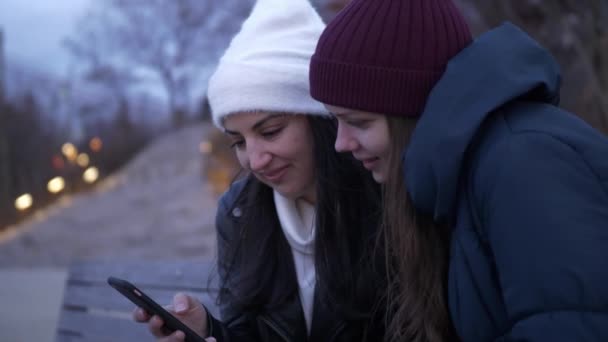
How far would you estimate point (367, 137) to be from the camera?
1977mm

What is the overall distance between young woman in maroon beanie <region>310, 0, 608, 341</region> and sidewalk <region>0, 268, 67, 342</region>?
465 cm

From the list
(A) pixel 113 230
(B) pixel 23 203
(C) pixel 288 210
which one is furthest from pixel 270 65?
(B) pixel 23 203

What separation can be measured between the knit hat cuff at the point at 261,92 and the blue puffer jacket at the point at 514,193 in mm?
832

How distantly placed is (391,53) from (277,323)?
3.78 ft

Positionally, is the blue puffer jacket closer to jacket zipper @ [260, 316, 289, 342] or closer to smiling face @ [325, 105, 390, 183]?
smiling face @ [325, 105, 390, 183]

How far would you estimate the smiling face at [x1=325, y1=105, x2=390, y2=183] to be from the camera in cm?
196

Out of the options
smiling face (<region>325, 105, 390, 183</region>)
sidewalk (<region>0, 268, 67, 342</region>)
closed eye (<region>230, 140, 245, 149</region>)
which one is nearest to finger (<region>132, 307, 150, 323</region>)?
closed eye (<region>230, 140, 245, 149</region>)

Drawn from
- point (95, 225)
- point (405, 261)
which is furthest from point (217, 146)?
point (405, 261)

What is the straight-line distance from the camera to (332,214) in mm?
2619

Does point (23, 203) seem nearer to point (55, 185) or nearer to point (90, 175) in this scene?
point (55, 185)

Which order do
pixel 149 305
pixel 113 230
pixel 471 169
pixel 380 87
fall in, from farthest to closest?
pixel 113 230 → pixel 149 305 → pixel 380 87 → pixel 471 169

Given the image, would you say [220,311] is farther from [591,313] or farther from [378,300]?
[591,313]

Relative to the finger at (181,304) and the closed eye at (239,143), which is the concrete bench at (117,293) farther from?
the closed eye at (239,143)

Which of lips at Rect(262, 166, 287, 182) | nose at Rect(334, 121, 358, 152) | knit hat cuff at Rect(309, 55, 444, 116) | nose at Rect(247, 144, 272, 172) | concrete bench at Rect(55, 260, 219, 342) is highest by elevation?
knit hat cuff at Rect(309, 55, 444, 116)
